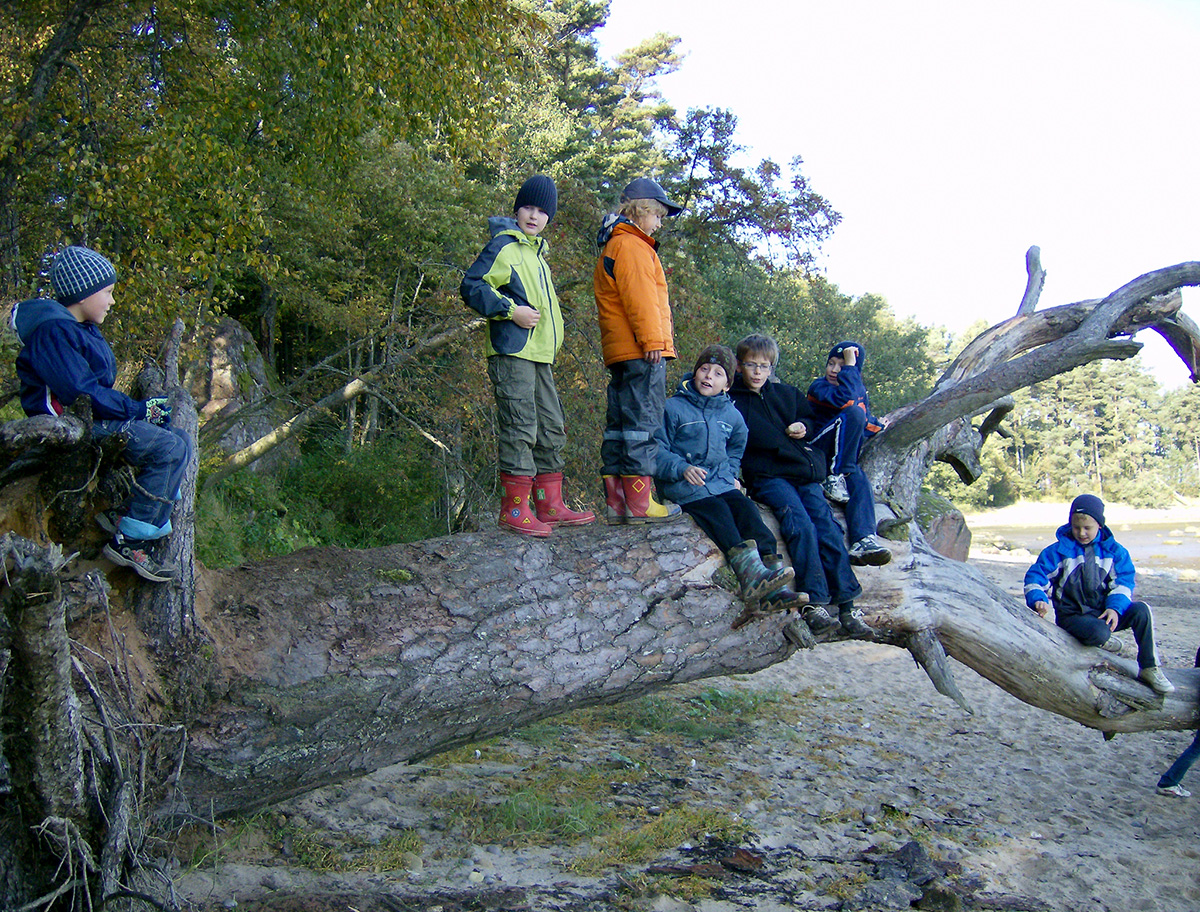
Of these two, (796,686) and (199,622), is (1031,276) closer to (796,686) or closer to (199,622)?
(796,686)

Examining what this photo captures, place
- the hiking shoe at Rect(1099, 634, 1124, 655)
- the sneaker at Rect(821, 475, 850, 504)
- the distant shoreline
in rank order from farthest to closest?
the distant shoreline → the hiking shoe at Rect(1099, 634, 1124, 655) → the sneaker at Rect(821, 475, 850, 504)

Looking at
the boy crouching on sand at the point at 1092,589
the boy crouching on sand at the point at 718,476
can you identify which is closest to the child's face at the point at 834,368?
the boy crouching on sand at the point at 718,476

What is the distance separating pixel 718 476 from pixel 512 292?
4.59 ft

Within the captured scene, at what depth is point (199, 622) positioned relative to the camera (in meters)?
3.02

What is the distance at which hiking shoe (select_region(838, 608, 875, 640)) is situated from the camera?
4.06 m

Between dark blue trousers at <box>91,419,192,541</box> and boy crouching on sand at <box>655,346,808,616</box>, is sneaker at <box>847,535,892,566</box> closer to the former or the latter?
boy crouching on sand at <box>655,346,808,616</box>

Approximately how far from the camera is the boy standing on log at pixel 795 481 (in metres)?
3.97

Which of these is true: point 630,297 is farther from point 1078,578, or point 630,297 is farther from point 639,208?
point 1078,578

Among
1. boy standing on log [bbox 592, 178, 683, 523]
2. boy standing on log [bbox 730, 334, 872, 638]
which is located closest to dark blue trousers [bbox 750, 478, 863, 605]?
boy standing on log [bbox 730, 334, 872, 638]

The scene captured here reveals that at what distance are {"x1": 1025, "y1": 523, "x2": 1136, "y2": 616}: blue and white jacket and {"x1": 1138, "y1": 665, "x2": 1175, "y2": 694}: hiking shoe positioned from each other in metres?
0.34

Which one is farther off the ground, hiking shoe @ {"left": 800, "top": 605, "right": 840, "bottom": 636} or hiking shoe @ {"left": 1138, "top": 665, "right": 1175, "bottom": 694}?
hiking shoe @ {"left": 800, "top": 605, "right": 840, "bottom": 636}

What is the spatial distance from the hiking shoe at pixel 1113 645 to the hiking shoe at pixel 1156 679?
16cm

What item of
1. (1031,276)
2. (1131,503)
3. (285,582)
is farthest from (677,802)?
(1131,503)

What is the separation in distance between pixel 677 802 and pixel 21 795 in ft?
10.9
